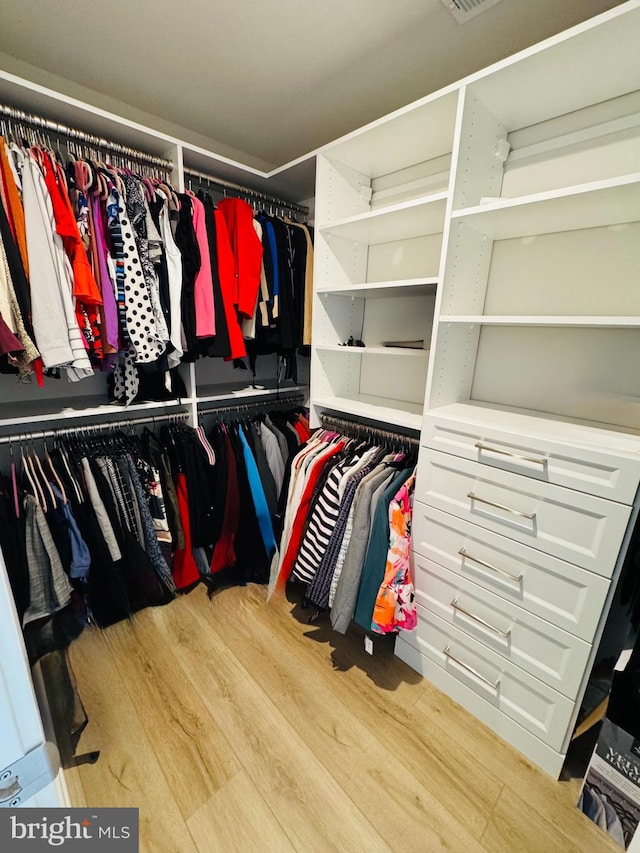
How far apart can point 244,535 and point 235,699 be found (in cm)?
74

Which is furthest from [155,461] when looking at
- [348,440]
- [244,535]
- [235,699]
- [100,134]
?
[100,134]

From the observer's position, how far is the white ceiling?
4.01ft

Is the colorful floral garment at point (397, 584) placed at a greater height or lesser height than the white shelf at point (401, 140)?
lesser

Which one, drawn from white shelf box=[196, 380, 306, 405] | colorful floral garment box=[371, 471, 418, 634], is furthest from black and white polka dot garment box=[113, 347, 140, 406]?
colorful floral garment box=[371, 471, 418, 634]

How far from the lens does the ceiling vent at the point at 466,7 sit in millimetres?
1146

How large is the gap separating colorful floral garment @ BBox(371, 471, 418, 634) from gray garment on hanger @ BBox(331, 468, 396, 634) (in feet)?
0.29

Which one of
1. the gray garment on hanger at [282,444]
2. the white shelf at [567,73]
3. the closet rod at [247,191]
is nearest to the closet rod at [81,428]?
the gray garment on hanger at [282,444]

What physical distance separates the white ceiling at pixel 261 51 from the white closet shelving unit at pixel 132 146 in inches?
9.3

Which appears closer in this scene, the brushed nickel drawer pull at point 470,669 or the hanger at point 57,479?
the brushed nickel drawer pull at point 470,669

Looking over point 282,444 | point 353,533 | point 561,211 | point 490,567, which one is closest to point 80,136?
point 282,444

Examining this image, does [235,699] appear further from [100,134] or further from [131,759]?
[100,134]

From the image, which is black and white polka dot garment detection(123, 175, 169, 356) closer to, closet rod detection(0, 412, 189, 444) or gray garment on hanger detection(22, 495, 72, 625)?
closet rod detection(0, 412, 189, 444)

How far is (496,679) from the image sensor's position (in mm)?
1322

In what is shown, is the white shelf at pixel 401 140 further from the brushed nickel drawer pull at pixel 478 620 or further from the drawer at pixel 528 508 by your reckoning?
the brushed nickel drawer pull at pixel 478 620
